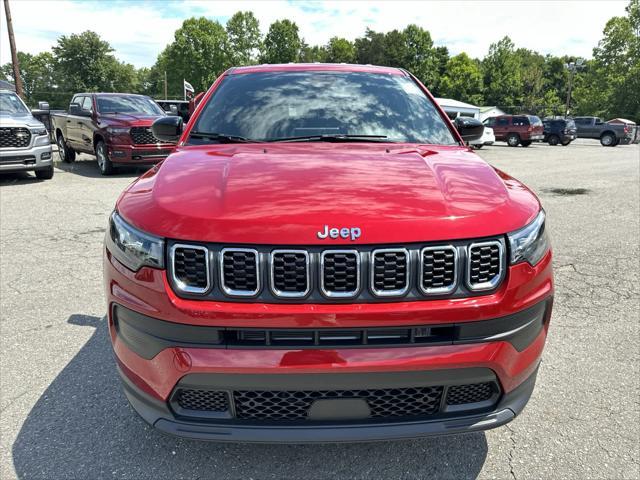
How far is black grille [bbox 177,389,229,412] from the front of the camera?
5.85 feet

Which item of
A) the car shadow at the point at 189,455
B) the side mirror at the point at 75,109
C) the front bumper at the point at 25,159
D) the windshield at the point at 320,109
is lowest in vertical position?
the car shadow at the point at 189,455

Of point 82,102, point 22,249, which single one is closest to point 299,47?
point 82,102

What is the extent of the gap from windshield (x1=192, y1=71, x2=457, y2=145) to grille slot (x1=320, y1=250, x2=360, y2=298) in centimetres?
132

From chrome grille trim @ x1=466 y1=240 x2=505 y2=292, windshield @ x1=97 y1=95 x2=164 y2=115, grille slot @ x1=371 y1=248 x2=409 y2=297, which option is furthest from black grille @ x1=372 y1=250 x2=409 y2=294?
windshield @ x1=97 y1=95 x2=164 y2=115

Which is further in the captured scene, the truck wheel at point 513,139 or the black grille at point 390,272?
the truck wheel at point 513,139

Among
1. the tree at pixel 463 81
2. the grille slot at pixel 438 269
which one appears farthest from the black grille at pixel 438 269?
Answer: the tree at pixel 463 81

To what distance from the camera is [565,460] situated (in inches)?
88.5

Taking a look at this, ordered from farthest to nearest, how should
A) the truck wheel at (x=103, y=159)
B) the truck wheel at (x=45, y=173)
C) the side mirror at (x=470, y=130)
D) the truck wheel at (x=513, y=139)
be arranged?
the truck wheel at (x=513, y=139)
the truck wheel at (x=103, y=159)
the truck wheel at (x=45, y=173)
the side mirror at (x=470, y=130)

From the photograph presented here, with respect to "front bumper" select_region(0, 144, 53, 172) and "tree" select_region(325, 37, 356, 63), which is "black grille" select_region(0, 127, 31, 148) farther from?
"tree" select_region(325, 37, 356, 63)

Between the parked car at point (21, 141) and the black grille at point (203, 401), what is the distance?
995 cm

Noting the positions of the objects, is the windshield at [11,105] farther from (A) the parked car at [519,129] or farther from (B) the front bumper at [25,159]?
(A) the parked car at [519,129]

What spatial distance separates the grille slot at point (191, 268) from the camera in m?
1.72

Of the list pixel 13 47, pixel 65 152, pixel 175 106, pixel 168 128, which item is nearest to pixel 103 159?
pixel 65 152

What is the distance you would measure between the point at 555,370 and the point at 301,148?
2105 millimetres
